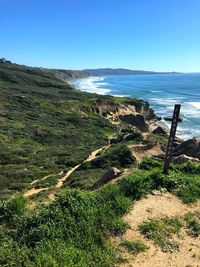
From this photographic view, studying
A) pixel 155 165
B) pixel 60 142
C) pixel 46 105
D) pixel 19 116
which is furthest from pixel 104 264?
pixel 46 105

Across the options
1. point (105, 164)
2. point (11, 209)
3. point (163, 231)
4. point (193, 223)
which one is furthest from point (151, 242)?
point (105, 164)

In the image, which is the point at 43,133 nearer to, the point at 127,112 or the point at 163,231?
the point at 127,112

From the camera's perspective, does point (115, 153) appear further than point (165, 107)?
No

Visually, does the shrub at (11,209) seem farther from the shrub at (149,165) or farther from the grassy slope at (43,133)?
the grassy slope at (43,133)

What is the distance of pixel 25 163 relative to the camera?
36031mm

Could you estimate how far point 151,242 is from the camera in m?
10.4

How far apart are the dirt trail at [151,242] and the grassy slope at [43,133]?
1566 cm

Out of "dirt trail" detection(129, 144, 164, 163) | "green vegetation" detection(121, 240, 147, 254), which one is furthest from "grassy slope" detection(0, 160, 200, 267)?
"dirt trail" detection(129, 144, 164, 163)

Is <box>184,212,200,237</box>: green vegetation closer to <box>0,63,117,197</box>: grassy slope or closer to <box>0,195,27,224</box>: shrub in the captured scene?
<box>0,195,27,224</box>: shrub

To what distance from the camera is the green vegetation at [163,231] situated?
33.8ft

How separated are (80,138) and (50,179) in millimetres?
24269

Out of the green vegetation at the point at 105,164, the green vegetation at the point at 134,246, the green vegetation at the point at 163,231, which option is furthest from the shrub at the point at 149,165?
the green vegetation at the point at 105,164

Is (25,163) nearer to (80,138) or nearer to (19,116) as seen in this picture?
(80,138)

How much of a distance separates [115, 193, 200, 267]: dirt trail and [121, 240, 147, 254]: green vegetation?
0.47 ft
